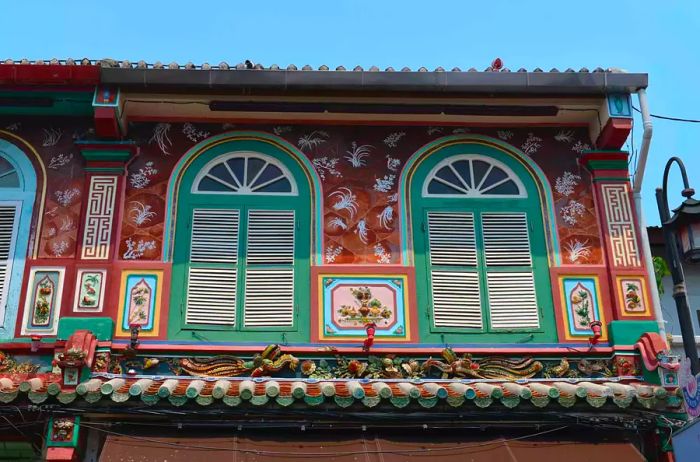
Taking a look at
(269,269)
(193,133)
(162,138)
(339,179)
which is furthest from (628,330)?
(162,138)

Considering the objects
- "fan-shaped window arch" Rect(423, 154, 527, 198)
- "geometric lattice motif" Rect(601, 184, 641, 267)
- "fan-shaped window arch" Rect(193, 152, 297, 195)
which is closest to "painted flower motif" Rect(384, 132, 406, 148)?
"fan-shaped window arch" Rect(423, 154, 527, 198)

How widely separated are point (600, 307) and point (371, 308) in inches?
107

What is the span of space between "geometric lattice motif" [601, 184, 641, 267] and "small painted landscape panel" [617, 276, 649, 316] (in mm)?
208

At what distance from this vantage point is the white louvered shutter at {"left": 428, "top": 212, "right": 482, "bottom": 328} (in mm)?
→ 10617

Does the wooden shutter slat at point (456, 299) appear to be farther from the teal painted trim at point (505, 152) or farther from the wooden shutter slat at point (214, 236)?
the wooden shutter slat at point (214, 236)

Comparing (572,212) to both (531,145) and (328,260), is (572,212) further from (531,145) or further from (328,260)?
(328,260)

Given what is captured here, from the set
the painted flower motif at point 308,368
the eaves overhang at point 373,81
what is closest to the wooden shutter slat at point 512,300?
the painted flower motif at point 308,368

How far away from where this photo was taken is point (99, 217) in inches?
426

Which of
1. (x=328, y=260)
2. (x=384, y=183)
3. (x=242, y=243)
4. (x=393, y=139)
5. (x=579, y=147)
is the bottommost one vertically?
(x=328, y=260)

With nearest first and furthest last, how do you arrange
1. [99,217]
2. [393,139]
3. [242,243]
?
[99,217], [242,243], [393,139]

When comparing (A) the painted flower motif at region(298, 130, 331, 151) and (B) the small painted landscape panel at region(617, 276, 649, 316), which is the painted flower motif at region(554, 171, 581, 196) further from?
(A) the painted flower motif at region(298, 130, 331, 151)

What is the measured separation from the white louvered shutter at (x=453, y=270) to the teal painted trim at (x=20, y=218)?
188 inches

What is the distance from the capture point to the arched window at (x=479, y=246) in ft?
34.9

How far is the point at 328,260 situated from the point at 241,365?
167 centimetres
